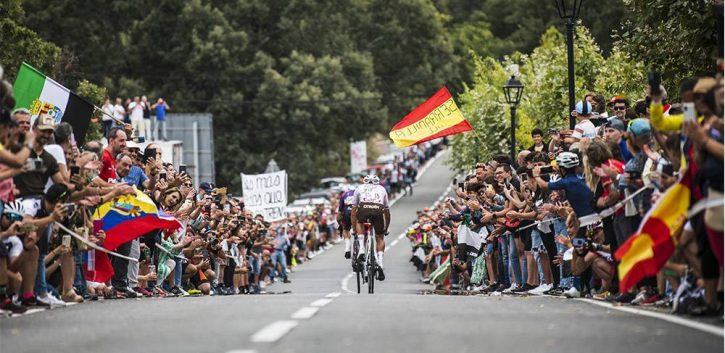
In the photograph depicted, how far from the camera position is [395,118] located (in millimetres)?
100000

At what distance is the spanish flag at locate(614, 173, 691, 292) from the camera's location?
15.7m

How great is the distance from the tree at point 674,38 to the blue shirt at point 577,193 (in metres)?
5.15

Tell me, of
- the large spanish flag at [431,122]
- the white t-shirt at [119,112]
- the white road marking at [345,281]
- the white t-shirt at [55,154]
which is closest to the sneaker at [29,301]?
the white t-shirt at [55,154]

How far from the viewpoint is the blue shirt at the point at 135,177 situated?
23797 mm

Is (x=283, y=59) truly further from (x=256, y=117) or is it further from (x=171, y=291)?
(x=171, y=291)

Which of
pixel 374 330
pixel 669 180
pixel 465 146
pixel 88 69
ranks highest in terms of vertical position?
pixel 88 69

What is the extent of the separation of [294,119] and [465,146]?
2331cm

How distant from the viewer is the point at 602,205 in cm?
1959

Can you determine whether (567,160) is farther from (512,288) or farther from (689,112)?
(689,112)

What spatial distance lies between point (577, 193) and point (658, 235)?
481cm

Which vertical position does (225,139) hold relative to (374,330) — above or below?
above

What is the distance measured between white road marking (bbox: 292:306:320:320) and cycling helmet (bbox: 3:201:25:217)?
321cm

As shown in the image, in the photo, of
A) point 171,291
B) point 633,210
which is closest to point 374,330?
point 633,210

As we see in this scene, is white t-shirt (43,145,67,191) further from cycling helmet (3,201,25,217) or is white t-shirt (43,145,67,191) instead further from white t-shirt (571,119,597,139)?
white t-shirt (571,119,597,139)
